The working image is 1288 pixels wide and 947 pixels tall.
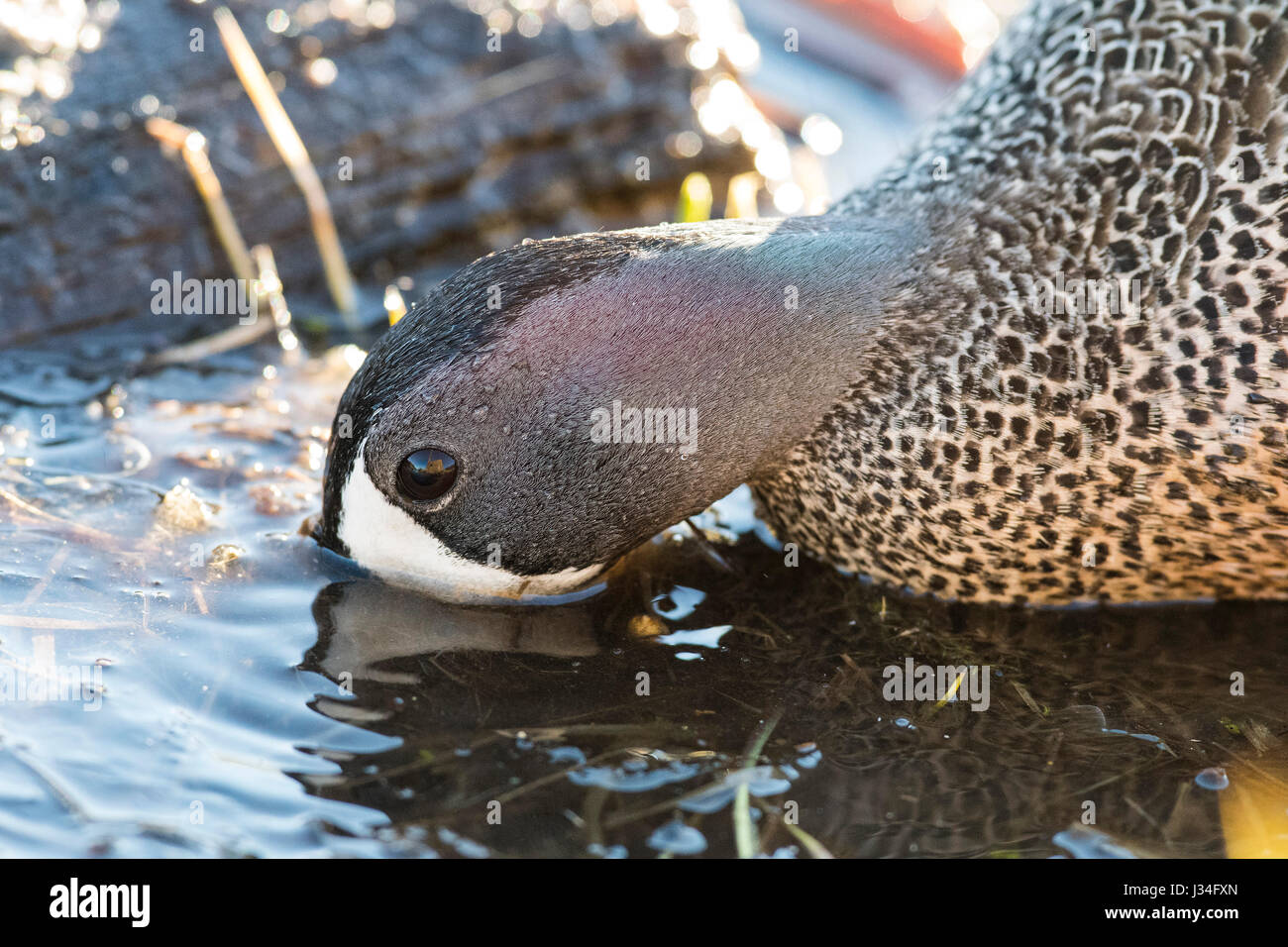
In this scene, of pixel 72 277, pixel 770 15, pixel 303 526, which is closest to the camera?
pixel 303 526

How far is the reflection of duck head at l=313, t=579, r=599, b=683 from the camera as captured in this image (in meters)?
4.03

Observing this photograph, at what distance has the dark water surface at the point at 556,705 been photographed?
11.2 ft

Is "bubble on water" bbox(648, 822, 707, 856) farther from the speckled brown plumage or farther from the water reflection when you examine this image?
the speckled brown plumage

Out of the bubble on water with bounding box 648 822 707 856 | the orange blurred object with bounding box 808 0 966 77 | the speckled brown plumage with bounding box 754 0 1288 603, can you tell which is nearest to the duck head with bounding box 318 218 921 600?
the speckled brown plumage with bounding box 754 0 1288 603

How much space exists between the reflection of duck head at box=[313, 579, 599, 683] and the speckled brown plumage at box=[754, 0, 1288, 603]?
0.98 meters

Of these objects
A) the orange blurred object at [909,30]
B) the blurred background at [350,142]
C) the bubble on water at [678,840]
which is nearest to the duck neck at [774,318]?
the bubble on water at [678,840]

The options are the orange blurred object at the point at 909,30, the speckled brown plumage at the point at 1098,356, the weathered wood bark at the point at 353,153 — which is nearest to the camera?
the speckled brown plumage at the point at 1098,356

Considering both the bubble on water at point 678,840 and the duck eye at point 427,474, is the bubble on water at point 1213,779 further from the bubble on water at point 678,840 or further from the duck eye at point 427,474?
the duck eye at point 427,474

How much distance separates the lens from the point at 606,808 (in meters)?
3.47

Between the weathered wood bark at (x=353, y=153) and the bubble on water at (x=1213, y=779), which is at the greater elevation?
the weathered wood bark at (x=353, y=153)

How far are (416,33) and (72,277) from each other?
7.14 ft
